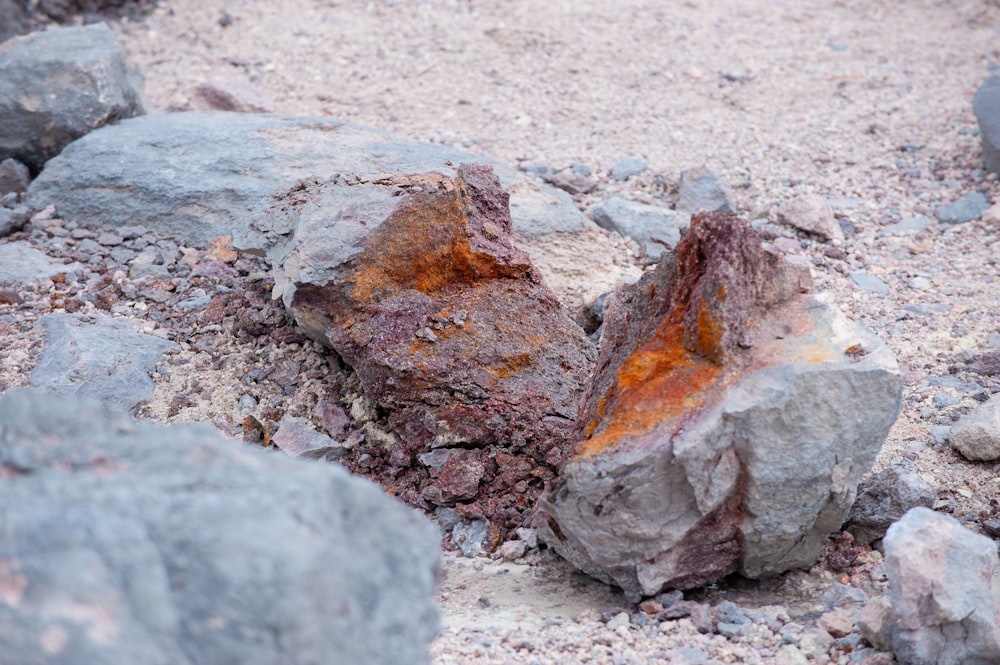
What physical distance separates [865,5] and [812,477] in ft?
20.7

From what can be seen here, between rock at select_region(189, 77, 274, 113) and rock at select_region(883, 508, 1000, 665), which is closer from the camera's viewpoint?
rock at select_region(883, 508, 1000, 665)

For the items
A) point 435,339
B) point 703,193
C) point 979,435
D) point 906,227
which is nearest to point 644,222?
point 703,193

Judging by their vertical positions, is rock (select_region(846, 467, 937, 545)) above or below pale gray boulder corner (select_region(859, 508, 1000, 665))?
below

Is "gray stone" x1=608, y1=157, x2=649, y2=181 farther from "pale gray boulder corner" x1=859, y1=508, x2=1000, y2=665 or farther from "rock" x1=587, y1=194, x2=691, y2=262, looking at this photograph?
"pale gray boulder corner" x1=859, y1=508, x2=1000, y2=665

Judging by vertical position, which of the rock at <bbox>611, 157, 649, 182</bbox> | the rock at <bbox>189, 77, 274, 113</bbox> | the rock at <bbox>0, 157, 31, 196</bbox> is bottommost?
the rock at <bbox>0, 157, 31, 196</bbox>

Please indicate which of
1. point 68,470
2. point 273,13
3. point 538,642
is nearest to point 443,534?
point 538,642

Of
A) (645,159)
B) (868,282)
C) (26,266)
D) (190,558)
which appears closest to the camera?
(190,558)

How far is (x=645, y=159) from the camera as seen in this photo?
5680mm

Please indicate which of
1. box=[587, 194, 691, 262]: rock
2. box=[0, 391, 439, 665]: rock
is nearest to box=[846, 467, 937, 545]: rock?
box=[0, 391, 439, 665]: rock

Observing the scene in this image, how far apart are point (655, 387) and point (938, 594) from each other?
855 millimetres

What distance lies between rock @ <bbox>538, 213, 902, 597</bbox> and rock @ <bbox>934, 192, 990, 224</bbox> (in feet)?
9.47

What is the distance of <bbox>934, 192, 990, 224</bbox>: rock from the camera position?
5.16 meters

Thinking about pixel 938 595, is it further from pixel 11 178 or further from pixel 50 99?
pixel 50 99

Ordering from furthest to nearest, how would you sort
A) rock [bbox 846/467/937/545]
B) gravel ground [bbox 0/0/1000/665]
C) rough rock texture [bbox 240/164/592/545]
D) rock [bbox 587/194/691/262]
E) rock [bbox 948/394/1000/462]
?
rock [bbox 587/194/691/262]
rough rock texture [bbox 240/164/592/545]
rock [bbox 948/394/1000/462]
rock [bbox 846/467/937/545]
gravel ground [bbox 0/0/1000/665]
